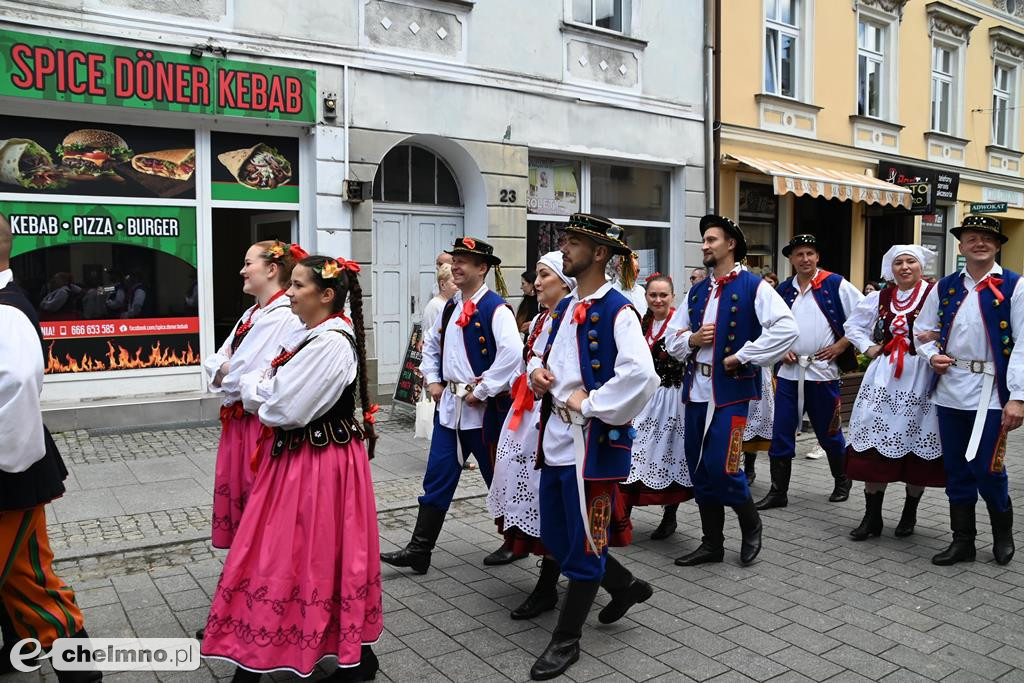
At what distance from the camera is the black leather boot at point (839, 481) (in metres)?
6.98

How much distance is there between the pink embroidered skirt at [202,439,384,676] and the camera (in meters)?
3.35

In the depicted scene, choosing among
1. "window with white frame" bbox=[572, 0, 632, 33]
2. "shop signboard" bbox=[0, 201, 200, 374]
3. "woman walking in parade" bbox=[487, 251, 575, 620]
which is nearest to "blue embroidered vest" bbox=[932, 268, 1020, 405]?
"woman walking in parade" bbox=[487, 251, 575, 620]

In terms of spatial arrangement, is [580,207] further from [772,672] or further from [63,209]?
[772,672]

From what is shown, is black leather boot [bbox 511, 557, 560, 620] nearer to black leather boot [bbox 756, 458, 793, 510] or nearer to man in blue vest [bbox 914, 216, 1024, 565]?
man in blue vest [bbox 914, 216, 1024, 565]

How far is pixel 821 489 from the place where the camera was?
24.5 ft

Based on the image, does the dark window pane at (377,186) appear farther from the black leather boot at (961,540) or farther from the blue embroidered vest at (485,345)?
the black leather boot at (961,540)

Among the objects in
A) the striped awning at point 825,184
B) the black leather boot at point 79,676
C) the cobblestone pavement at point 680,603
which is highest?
the striped awning at point 825,184

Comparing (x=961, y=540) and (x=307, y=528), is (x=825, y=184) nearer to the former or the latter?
(x=961, y=540)

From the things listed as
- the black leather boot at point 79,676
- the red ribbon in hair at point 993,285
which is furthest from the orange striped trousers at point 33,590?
the red ribbon in hair at point 993,285

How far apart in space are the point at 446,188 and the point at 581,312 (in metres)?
8.33

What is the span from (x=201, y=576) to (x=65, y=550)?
3.41 ft

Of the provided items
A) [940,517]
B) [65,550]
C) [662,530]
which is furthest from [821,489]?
[65,550]

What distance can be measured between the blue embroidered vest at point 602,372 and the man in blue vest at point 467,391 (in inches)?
46.3

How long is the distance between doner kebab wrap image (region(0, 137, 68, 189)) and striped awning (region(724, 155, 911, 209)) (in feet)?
32.6
